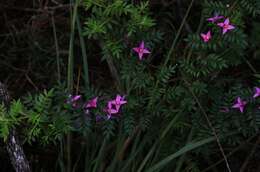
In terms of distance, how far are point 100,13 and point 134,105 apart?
39 cm

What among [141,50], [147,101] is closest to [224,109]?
[147,101]

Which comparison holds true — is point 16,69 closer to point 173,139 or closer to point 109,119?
point 109,119

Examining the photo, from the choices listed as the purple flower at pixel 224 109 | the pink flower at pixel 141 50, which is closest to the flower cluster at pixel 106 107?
the pink flower at pixel 141 50

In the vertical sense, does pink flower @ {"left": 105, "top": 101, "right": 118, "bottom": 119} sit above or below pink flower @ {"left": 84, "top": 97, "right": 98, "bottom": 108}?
below

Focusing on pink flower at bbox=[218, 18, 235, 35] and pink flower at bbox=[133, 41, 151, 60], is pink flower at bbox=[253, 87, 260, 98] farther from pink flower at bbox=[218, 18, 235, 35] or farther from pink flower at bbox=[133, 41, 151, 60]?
pink flower at bbox=[133, 41, 151, 60]

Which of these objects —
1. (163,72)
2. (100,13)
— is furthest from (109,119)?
(100,13)

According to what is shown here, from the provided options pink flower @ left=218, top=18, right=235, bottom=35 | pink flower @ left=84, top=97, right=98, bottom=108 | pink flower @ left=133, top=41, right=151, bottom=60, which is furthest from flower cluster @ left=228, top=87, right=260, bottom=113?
pink flower @ left=84, top=97, right=98, bottom=108

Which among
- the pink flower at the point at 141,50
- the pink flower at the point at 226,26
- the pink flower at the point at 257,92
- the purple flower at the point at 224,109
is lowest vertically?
the purple flower at the point at 224,109

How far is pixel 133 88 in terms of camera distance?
1979 mm

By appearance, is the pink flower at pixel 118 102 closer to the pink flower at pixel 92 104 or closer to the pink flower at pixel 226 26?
the pink flower at pixel 92 104

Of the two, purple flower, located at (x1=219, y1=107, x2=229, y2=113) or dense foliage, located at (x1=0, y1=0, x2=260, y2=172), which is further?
purple flower, located at (x1=219, y1=107, x2=229, y2=113)

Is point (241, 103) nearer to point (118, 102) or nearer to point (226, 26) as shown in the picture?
point (226, 26)

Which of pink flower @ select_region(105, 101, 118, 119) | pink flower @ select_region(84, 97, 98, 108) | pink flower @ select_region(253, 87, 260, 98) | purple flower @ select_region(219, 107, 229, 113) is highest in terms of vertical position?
pink flower @ select_region(253, 87, 260, 98)

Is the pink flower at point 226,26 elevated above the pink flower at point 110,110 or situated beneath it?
elevated above
